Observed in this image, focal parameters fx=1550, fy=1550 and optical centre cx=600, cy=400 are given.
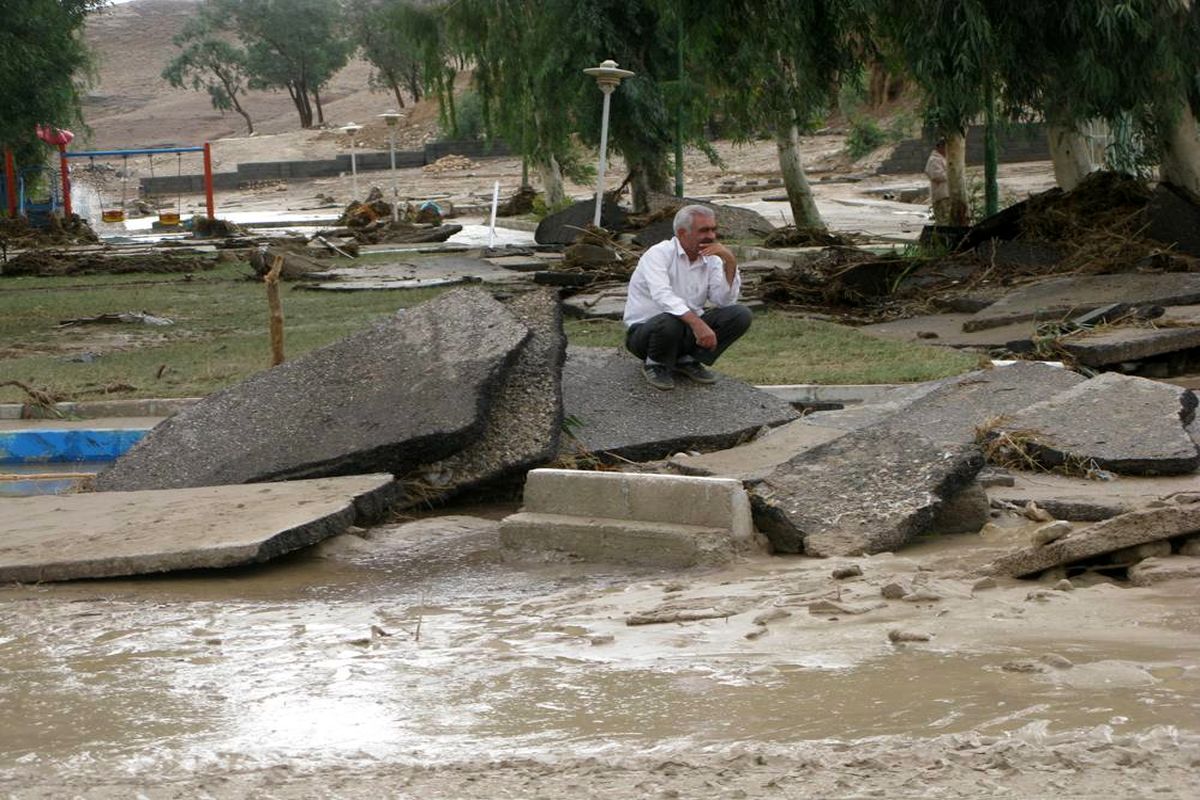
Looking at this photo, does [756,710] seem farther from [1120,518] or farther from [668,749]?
[1120,518]

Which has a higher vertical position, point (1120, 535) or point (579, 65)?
point (579, 65)

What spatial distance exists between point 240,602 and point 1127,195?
1212 centimetres

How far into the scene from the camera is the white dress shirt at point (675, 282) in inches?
339

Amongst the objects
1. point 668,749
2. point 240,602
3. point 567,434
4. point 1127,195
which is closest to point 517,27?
point 1127,195

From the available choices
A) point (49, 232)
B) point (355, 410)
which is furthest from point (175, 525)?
point (49, 232)

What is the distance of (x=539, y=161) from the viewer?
102ft

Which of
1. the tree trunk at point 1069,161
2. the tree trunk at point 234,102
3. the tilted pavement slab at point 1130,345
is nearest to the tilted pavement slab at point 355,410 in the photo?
the tilted pavement slab at point 1130,345

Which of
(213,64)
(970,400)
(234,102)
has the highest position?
(213,64)

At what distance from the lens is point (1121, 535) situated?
16.9 ft

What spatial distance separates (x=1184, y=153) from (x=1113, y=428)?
9437mm

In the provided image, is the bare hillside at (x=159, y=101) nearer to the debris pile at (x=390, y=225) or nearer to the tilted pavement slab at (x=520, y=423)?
the debris pile at (x=390, y=225)

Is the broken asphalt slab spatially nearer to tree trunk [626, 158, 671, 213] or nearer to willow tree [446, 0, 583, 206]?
tree trunk [626, 158, 671, 213]

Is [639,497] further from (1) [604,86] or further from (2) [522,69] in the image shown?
(2) [522,69]

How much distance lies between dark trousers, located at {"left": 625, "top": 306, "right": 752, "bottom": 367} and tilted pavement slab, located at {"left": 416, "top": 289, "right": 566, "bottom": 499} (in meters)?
0.60
